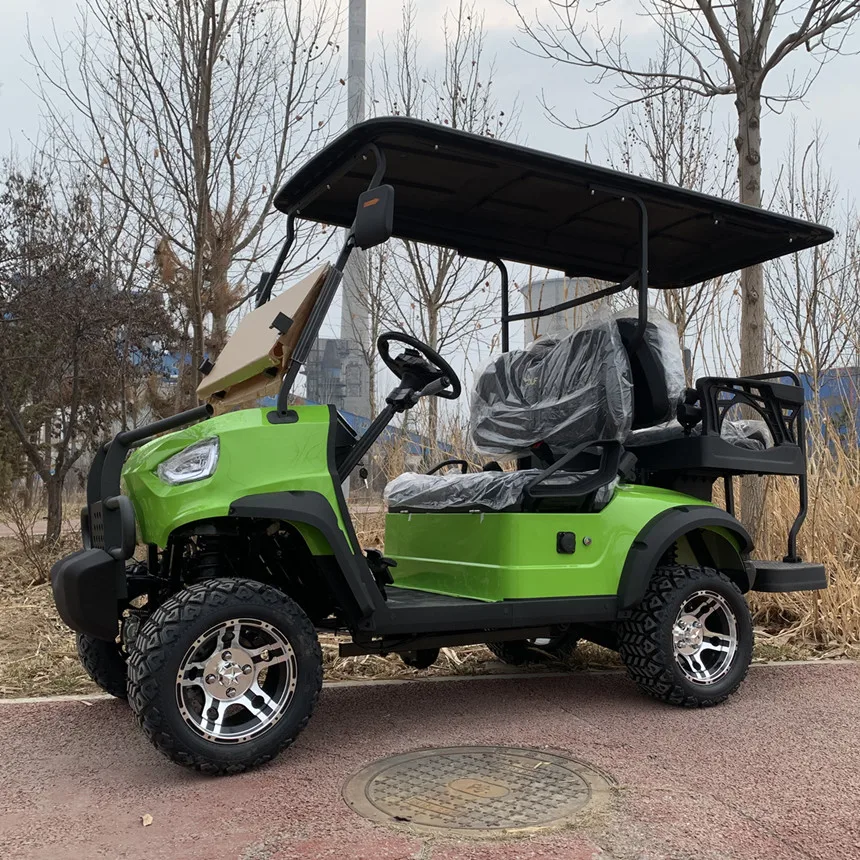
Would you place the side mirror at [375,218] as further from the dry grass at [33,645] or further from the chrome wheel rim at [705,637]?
the dry grass at [33,645]

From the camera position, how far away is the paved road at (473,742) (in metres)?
2.56

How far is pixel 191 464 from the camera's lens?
3.22 metres

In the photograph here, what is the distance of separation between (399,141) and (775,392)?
2.24m

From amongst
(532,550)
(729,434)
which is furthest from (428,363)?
(729,434)

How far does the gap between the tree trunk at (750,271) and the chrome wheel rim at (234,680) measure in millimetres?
3985

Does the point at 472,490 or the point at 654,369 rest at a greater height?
the point at 654,369

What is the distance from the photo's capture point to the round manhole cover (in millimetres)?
2719

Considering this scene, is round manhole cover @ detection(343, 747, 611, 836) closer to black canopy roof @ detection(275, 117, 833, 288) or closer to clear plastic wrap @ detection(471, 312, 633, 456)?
clear plastic wrap @ detection(471, 312, 633, 456)

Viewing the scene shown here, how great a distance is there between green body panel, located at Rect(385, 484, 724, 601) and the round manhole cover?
27.8 inches

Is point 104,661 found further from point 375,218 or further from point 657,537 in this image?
point 657,537

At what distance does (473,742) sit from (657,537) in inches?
47.6

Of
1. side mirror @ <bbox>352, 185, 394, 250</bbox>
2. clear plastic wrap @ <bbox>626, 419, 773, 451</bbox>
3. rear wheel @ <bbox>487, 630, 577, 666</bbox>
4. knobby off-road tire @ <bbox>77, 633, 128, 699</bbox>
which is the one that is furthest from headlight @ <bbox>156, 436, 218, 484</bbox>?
rear wheel @ <bbox>487, 630, 577, 666</bbox>

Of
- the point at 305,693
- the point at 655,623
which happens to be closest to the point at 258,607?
the point at 305,693

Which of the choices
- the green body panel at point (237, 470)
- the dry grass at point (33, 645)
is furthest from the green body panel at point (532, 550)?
the dry grass at point (33, 645)
